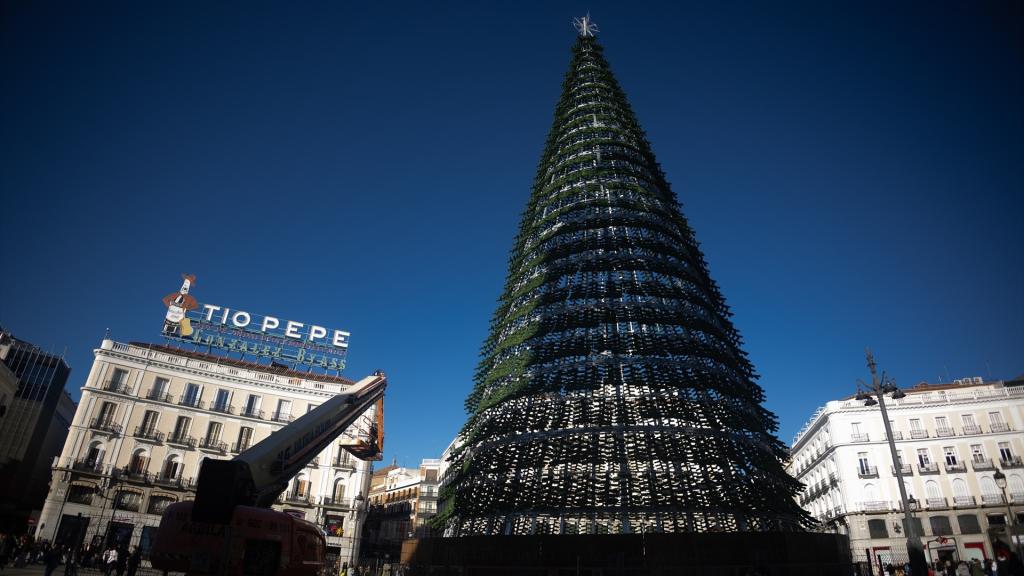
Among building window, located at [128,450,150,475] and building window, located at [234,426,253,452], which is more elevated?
building window, located at [234,426,253,452]

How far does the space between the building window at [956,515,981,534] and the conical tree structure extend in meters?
38.1

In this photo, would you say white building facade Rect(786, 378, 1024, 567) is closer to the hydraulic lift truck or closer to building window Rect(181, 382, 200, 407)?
the hydraulic lift truck

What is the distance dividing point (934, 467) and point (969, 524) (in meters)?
5.11

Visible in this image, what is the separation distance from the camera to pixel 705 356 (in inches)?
992

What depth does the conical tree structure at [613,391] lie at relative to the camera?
68.2 feet

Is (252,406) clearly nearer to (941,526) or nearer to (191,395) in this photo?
(191,395)

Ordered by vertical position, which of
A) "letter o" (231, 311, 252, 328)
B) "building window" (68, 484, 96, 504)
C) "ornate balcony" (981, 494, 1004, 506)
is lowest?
"building window" (68, 484, 96, 504)

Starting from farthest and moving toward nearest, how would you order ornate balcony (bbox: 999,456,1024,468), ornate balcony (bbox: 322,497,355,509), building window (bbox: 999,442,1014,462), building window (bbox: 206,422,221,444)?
ornate balcony (bbox: 322,497,355,509)
building window (bbox: 206,422,221,444)
building window (bbox: 999,442,1014,462)
ornate balcony (bbox: 999,456,1024,468)

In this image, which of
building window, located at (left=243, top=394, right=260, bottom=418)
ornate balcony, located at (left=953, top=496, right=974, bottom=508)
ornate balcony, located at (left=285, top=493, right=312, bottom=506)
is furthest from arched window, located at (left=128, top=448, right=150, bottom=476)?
ornate balcony, located at (left=953, top=496, right=974, bottom=508)

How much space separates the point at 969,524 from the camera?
48031 millimetres

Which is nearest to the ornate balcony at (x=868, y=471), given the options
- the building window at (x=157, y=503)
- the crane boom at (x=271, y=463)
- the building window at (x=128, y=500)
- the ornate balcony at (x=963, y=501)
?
the ornate balcony at (x=963, y=501)

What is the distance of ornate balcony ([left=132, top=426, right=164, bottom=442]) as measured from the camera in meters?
48.9

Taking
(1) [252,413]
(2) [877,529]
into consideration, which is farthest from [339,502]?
(2) [877,529]

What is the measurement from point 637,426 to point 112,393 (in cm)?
4983
